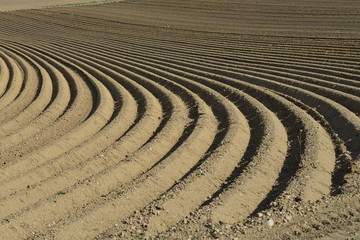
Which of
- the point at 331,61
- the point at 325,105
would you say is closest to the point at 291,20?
the point at 331,61

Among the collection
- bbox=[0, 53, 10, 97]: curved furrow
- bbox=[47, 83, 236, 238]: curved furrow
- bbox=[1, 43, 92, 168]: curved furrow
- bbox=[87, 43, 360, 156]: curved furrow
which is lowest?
bbox=[0, 53, 10, 97]: curved furrow

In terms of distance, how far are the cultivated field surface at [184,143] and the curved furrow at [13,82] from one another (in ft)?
0.17

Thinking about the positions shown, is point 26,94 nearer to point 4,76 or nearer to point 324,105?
point 4,76

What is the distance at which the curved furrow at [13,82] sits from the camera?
11.5m

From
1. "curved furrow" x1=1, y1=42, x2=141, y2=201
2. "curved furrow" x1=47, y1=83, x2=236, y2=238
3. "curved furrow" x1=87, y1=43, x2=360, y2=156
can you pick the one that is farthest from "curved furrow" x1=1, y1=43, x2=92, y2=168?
"curved furrow" x1=87, y1=43, x2=360, y2=156

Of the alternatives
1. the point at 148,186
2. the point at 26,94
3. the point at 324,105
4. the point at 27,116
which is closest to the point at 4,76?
the point at 26,94

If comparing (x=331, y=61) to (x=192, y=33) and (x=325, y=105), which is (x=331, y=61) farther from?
(x=192, y=33)

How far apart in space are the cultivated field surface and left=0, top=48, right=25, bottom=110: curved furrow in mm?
53

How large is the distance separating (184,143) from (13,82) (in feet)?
24.1

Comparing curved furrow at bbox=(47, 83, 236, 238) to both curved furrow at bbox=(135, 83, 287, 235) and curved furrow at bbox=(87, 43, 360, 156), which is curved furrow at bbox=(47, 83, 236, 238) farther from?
curved furrow at bbox=(87, 43, 360, 156)

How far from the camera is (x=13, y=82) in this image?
43.9 feet

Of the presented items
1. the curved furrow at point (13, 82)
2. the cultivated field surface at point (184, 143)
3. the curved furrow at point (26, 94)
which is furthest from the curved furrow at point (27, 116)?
the curved furrow at point (13, 82)

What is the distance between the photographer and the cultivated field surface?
536cm

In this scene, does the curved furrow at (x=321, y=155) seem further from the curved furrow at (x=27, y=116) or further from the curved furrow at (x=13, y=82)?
the curved furrow at (x=13, y=82)
